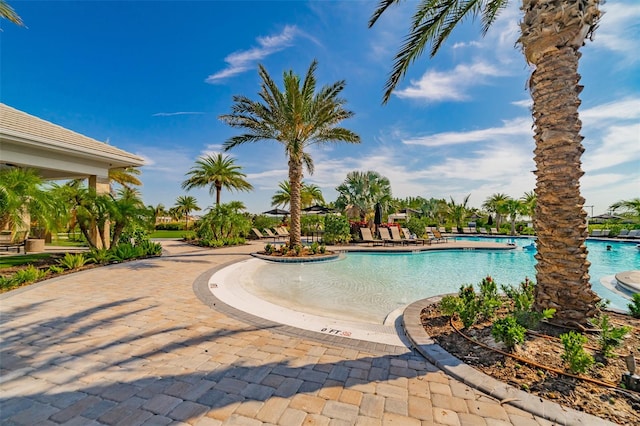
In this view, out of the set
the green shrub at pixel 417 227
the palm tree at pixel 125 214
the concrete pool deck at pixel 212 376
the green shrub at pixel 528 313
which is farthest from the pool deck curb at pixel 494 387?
the green shrub at pixel 417 227

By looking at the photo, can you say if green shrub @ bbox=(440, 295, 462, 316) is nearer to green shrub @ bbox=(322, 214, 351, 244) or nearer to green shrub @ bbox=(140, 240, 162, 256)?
green shrub @ bbox=(140, 240, 162, 256)

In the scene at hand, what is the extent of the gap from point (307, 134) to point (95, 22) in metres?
9.23

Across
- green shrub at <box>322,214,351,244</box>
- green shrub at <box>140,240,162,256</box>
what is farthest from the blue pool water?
green shrub at <box>140,240,162,256</box>

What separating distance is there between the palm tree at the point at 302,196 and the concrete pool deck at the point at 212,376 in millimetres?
32115

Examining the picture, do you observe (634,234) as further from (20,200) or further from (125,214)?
(20,200)

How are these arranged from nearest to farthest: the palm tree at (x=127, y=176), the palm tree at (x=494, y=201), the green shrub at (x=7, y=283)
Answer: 1. the green shrub at (x=7, y=283)
2. the palm tree at (x=127, y=176)
3. the palm tree at (x=494, y=201)

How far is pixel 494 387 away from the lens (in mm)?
2709

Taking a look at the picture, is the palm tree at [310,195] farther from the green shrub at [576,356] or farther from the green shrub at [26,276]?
the green shrub at [576,356]

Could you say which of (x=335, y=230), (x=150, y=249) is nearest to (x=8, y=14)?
(x=150, y=249)

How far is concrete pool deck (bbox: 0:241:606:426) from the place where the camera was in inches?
93.8

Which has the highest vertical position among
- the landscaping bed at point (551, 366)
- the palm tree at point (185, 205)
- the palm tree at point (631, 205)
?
the palm tree at point (185, 205)

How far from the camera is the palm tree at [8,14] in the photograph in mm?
7637

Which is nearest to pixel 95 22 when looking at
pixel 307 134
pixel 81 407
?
pixel 307 134

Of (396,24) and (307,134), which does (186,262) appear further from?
(396,24)
